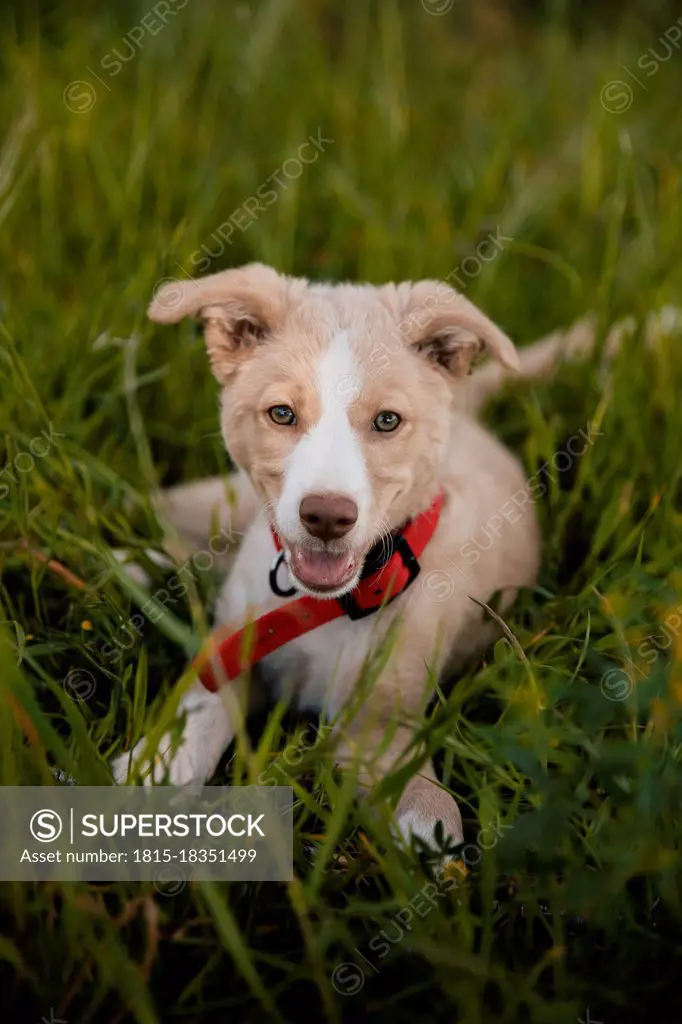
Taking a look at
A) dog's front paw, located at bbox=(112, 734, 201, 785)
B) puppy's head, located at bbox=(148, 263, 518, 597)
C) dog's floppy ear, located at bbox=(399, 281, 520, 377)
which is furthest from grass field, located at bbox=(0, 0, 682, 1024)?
dog's floppy ear, located at bbox=(399, 281, 520, 377)

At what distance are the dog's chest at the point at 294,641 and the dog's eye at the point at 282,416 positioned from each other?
0.40 metres

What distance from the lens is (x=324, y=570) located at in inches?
81.9

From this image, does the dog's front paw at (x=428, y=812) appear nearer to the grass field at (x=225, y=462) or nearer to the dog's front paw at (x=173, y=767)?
the grass field at (x=225, y=462)

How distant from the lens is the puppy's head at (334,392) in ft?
6.49

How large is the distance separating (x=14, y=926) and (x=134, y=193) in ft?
9.06

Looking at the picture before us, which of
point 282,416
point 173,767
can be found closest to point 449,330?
point 282,416

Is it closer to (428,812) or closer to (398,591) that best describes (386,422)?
(398,591)

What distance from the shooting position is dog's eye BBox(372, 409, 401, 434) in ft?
6.86

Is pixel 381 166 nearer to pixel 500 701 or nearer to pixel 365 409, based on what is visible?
pixel 365 409

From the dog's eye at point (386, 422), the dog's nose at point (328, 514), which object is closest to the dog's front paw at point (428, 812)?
the dog's nose at point (328, 514)

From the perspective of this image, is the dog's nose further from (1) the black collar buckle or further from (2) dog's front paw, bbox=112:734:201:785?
(2) dog's front paw, bbox=112:734:201:785

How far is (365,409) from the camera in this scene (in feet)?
6.72

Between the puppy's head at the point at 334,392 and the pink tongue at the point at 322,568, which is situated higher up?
the puppy's head at the point at 334,392

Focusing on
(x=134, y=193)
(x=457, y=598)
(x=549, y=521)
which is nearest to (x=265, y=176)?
(x=134, y=193)
